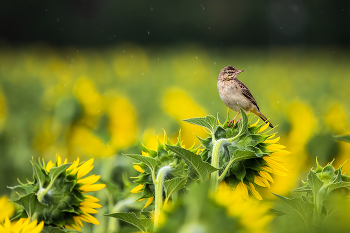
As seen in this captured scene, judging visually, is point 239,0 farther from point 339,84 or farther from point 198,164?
point 198,164

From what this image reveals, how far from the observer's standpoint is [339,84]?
2580 millimetres

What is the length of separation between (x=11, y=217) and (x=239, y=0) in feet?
29.3

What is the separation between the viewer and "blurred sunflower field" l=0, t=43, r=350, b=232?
237mm

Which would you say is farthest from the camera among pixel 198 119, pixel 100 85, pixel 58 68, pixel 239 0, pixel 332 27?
pixel 239 0

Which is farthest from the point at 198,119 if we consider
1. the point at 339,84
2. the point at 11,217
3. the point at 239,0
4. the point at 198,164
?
the point at 239,0

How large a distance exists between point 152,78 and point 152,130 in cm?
253

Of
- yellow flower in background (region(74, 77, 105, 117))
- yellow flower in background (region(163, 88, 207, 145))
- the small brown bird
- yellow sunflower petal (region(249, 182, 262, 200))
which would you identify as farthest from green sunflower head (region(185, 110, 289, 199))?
yellow flower in background (region(74, 77, 105, 117))

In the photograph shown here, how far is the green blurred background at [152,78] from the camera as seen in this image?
1.09m

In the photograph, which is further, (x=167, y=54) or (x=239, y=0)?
(x=239, y=0)

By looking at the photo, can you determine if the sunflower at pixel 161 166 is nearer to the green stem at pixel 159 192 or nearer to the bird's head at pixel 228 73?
the green stem at pixel 159 192

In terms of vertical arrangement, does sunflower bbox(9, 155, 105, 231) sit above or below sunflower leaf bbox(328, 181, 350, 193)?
below

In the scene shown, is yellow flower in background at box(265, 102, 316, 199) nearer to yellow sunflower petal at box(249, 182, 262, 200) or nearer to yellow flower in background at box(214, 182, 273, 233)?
yellow sunflower petal at box(249, 182, 262, 200)

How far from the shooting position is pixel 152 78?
3.28 meters

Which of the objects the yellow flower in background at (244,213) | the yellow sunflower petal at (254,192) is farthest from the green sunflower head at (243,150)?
the yellow flower in background at (244,213)
